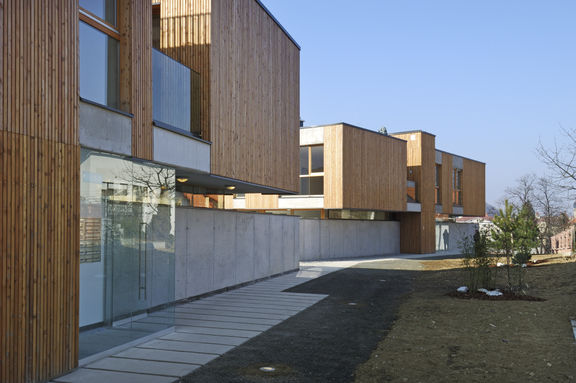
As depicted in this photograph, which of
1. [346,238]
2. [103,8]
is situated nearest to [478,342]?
[103,8]

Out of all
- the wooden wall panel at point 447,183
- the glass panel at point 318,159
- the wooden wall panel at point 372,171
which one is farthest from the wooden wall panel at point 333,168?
the wooden wall panel at point 447,183

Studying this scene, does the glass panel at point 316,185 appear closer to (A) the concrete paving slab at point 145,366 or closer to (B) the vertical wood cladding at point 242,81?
(B) the vertical wood cladding at point 242,81

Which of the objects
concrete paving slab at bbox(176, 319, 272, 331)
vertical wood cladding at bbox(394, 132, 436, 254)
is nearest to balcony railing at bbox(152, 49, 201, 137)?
concrete paving slab at bbox(176, 319, 272, 331)

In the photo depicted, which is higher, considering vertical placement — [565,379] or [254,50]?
[254,50]

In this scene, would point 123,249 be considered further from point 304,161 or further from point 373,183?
point 373,183

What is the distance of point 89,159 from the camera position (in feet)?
22.6

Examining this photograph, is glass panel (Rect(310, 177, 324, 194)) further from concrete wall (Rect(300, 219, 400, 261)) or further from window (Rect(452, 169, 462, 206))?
window (Rect(452, 169, 462, 206))

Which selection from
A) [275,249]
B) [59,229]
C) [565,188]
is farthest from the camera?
[275,249]

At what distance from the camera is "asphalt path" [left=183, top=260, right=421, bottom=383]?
6.33 metres

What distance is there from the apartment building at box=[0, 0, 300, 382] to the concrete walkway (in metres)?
0.34

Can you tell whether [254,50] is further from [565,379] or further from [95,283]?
[565,379]

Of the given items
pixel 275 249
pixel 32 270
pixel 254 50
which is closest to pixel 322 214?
pixel 275 249

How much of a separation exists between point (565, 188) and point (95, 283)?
14.9m

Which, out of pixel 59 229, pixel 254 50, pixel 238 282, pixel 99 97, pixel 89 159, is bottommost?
pixel 238 282
